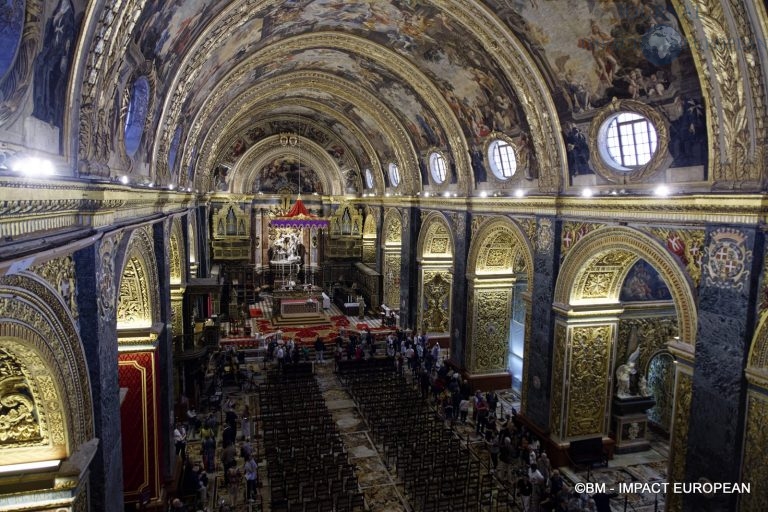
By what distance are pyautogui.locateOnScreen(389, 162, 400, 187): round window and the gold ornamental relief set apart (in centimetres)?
1808

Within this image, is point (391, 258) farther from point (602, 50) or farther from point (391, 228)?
point (602, 50)

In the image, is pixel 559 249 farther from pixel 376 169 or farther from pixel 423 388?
pixel 376 169

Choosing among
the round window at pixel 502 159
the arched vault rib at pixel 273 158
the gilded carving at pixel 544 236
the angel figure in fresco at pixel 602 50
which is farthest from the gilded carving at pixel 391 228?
the angel figure in fresco at pixel 602 50

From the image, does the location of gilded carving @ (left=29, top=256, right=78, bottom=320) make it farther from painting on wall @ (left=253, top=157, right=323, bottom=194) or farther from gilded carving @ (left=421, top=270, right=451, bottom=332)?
painting on wall @ (left=253, top=157, right=323, bottom=194)

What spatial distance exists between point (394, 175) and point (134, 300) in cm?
1889

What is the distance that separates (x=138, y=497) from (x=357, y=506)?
4298mm

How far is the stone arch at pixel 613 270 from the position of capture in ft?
33.2

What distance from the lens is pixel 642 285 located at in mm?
14305

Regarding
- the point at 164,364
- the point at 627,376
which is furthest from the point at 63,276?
the point at 627,376

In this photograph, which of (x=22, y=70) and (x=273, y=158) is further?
(x=273, y=158)

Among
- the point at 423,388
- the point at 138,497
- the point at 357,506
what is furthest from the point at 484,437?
the point at 138,497

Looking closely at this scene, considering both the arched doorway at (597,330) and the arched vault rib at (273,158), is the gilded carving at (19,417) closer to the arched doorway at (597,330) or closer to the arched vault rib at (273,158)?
the arched doorway at (597,330)

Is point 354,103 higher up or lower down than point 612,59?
higher up

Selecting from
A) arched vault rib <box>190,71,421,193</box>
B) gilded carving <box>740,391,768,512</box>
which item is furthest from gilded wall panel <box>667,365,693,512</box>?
arched vault rib <box>190,71,421,193</box>
